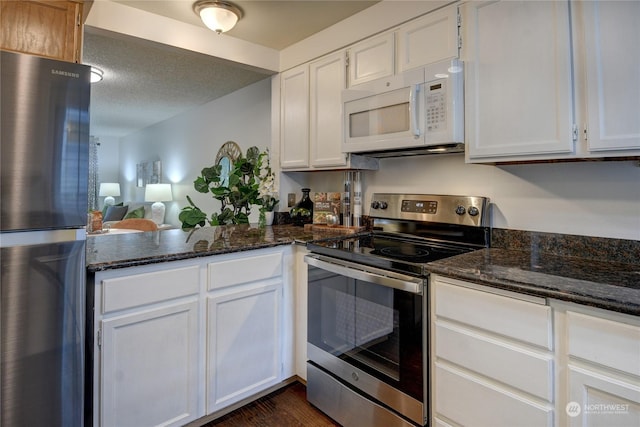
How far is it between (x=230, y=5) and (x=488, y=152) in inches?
65.0

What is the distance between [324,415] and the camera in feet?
5.91

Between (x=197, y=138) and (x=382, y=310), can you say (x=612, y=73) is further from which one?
(x=197, y=138)

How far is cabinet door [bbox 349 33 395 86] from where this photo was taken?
1.96 m

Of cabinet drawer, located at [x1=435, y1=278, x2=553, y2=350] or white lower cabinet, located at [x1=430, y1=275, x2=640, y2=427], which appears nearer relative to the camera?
white lower cabinet, located at [x1=430, y1=275, x2=640, y2=427]

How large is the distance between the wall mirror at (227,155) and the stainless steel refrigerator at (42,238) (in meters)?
2.77

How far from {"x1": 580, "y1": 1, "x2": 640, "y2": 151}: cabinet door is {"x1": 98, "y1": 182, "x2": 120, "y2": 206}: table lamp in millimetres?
7649

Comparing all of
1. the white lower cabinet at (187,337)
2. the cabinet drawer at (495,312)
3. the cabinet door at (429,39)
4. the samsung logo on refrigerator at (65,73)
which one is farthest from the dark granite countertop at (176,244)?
the cabinet door at (429,39)

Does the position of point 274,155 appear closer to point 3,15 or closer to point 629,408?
point 3,15

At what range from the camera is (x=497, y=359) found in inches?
47.3

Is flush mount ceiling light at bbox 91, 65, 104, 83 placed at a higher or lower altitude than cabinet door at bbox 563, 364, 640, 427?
higher

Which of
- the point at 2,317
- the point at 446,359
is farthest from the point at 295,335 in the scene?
the point at 2,317

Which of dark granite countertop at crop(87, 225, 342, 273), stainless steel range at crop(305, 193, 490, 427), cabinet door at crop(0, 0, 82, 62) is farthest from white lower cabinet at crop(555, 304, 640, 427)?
cabinet door at crop(0, 0, 82, 62)

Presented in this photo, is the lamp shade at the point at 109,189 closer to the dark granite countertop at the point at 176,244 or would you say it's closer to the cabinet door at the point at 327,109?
the dark granite countertop at the point at 176,244

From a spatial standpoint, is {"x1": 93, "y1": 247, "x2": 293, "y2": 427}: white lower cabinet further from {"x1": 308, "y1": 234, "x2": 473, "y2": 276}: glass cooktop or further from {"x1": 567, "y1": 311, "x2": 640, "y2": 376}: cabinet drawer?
{"x1": 567, "y1": 311, "x2": 640, "y2": 376}: cabinet drawer
